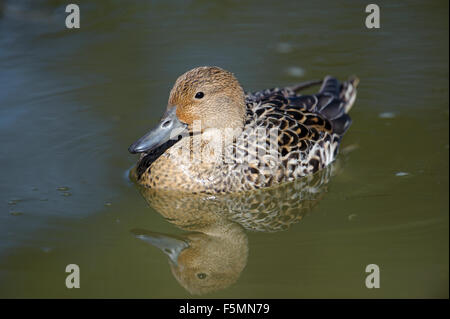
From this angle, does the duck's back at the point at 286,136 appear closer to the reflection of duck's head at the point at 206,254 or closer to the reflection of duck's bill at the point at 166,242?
the reflection of duck's head at the point at 206,254

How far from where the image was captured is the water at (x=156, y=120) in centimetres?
510

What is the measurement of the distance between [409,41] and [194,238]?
4838mm

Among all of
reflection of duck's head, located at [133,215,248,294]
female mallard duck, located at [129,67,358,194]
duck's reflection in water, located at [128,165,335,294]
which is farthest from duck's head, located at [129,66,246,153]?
reflection of duck's head, located at [133,215,248,294]

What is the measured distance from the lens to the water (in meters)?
5.10

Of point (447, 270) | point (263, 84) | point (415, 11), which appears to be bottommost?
point (447, 270)

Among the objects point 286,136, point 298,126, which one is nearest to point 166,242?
point 286,136

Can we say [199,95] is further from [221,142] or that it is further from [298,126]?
[298,126]

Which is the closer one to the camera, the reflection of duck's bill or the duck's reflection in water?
the duck's reflection in water

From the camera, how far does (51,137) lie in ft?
22.9

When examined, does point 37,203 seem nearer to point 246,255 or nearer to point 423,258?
point 246,255

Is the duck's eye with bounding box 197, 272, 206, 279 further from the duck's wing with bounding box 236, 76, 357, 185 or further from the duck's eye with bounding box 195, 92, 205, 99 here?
the duck's eye with bounding box 195, 92, 205, 99

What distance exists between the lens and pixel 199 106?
584 cm

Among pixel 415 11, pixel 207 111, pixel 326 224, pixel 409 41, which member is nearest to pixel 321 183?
pixel 326 224

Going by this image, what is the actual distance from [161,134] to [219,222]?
938mm
